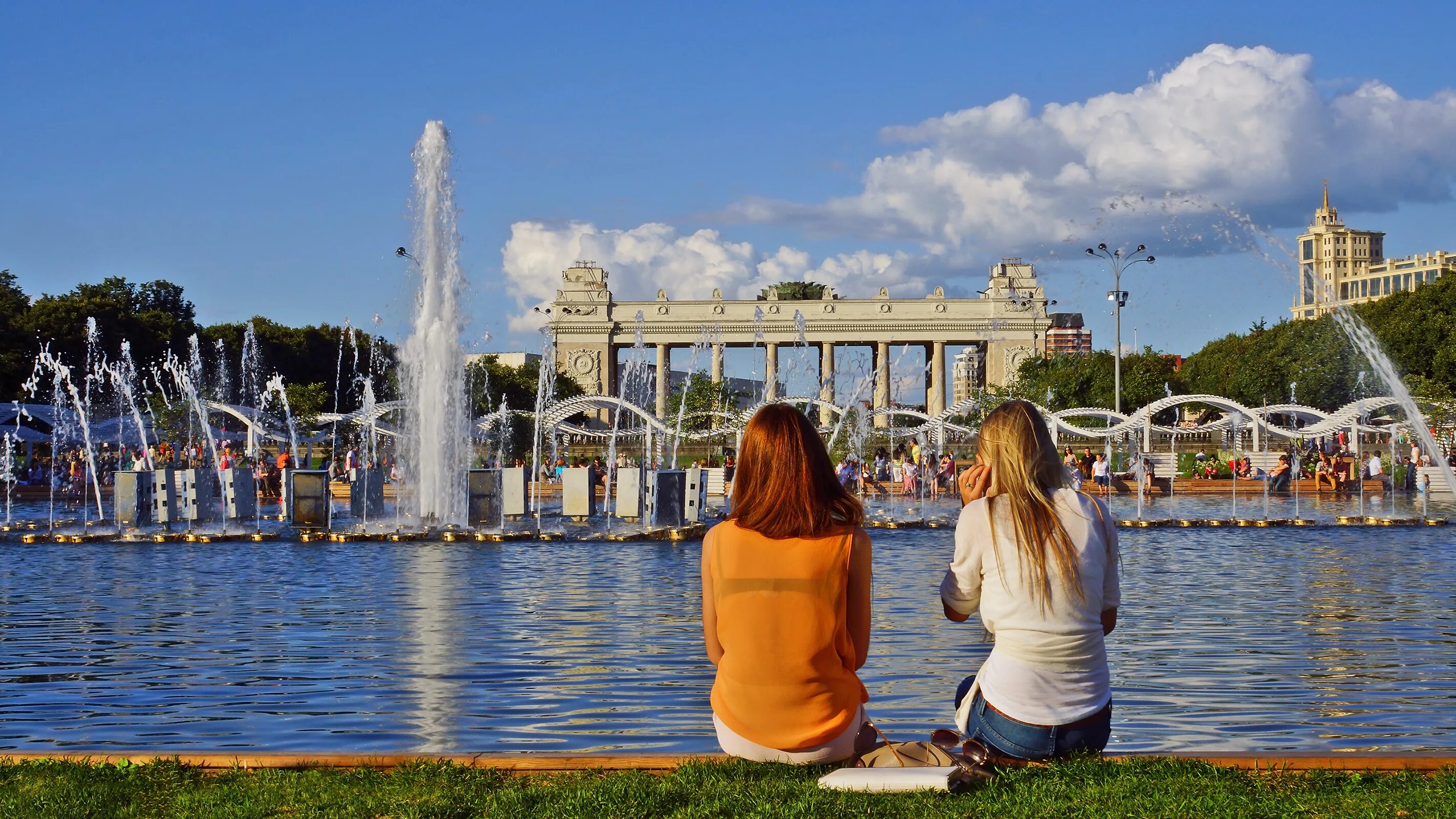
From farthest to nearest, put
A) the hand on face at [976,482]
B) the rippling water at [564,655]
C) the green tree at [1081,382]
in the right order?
the green tree at [1081,382] < the rippling water at [564,655] < the hand on face at [976,482]

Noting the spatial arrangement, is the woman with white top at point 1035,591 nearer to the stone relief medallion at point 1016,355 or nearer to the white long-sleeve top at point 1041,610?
the white long-sleeve top at point 1041,610

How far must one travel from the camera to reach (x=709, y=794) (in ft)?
17.3

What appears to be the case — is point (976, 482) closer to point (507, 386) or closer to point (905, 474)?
point (905, 474)

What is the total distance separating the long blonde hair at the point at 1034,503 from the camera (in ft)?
17.1

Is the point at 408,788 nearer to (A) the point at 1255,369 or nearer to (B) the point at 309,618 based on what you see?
(B) the point at 309,618

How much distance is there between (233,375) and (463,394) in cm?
5398

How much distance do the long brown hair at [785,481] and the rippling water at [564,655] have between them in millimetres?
2242

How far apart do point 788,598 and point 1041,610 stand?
871mm

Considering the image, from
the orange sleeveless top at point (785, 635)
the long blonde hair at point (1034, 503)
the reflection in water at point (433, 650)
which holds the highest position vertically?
the long blonde hair at point (1034, 503)

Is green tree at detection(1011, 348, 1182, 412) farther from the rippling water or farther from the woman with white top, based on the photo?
the woman with white top

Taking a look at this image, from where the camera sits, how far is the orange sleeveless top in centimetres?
524

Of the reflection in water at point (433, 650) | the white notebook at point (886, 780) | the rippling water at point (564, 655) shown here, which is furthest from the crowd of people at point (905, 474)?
the white notebook at point (886, 780)

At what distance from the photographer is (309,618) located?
1230cm

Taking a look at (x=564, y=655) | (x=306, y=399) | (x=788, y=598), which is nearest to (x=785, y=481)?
(x=788, y=598)
